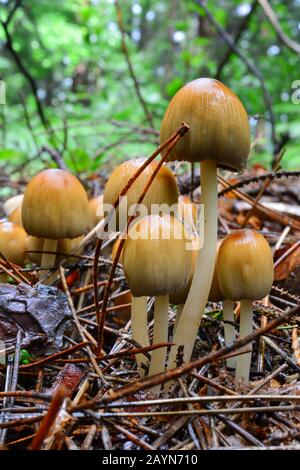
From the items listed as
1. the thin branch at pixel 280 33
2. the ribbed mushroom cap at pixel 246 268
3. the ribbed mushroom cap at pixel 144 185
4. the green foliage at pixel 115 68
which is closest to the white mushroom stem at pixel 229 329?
the ribbed mushroom cap at pixel 246 268

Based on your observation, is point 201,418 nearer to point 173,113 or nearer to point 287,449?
point 287,449

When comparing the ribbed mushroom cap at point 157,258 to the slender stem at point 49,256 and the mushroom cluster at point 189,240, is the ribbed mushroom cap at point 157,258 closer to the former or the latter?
the mushroom cluster at point 189,240

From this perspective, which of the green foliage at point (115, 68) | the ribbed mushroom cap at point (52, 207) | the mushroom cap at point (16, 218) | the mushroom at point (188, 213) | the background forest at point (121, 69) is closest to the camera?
the ribbed mushroom cap at point (52, 207)

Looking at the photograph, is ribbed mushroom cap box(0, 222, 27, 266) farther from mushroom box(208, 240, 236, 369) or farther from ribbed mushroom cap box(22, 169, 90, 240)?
mushroom box(208, 240, 236, 369)

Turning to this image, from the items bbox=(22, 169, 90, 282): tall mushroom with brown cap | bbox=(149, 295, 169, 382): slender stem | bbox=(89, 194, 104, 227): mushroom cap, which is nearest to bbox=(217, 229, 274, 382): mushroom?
bbox=(149, 295, 169, 382): slender stem

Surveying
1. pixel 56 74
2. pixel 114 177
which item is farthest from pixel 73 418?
pixel 56 74

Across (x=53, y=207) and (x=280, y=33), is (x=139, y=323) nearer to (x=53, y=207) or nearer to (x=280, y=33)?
(x=53, y=207)
